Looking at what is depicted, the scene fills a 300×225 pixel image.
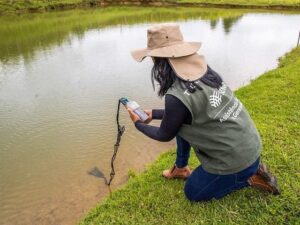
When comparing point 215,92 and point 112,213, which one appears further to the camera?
point 112,213

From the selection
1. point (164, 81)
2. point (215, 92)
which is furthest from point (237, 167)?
point (164, 81)

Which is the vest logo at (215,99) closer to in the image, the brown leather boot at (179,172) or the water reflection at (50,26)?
the brown leather boot at (179,172)

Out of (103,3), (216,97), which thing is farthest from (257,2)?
(216,97)

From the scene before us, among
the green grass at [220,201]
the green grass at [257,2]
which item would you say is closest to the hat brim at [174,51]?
the green grass at [220,201]

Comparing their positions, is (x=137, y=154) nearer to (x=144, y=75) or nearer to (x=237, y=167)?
(x=237, y=167)

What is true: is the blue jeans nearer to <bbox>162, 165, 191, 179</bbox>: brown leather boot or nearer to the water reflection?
<bbox>162, 165, 191, 179</bbox>: brown leather boot

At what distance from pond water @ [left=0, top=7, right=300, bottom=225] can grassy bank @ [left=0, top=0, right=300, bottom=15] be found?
11.2 m

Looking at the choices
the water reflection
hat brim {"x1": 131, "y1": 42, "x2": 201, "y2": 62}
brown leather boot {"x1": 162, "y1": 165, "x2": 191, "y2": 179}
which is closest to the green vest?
hat brim {"x1": 131, "y1": 42, "x2": 201, "y2": 62}

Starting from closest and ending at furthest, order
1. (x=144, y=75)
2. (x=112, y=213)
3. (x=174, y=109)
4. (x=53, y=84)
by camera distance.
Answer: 1. (x=174, y=109)
2. (x=112, y=213)
3. (x=53, y=84)
4. (x=144, y=75)

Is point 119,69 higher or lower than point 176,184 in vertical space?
lower

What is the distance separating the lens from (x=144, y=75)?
1018cm

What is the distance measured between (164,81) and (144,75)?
7869 millimetres

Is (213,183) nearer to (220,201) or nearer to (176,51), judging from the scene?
(220,201)

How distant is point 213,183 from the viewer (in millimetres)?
2770
